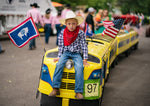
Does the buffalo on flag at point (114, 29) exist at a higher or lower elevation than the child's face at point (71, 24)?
lower

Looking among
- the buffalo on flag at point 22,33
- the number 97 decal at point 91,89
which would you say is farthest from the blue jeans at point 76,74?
the buffalo on flag at point 22,33

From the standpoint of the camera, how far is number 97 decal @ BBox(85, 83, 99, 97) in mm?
3774

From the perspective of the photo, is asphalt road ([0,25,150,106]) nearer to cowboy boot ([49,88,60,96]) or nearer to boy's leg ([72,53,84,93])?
cowboy boot ([49,88,60,96])

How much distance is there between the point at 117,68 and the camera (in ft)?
25.8

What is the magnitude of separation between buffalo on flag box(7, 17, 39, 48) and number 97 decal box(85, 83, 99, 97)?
177 cm

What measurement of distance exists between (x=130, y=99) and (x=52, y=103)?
1.98 metres

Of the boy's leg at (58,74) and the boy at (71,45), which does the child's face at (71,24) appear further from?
the boy's leg at (58,74)

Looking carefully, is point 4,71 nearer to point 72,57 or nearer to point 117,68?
point 72,57

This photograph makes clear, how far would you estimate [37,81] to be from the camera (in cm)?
590

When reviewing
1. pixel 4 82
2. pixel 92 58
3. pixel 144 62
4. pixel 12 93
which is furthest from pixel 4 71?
pixel 144 62

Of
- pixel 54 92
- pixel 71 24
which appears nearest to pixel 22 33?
pixel 71 24

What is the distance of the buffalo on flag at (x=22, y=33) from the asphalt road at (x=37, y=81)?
126 cm

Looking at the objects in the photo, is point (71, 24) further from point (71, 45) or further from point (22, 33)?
point (22, 33)

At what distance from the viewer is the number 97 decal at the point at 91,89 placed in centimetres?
377
